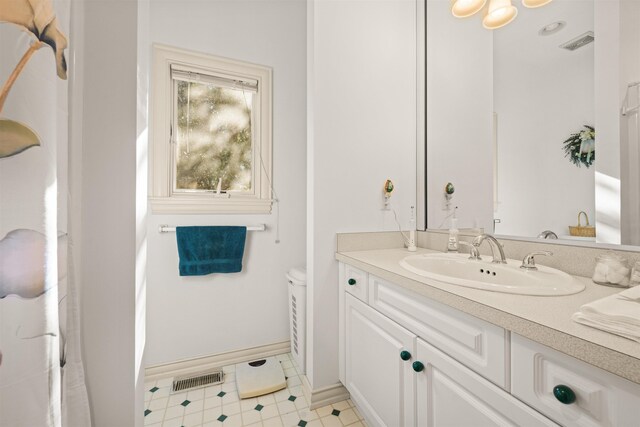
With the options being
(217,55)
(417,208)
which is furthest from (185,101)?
(417,208)

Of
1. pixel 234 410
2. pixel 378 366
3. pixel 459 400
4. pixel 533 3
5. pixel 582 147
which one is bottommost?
pixel 234 410

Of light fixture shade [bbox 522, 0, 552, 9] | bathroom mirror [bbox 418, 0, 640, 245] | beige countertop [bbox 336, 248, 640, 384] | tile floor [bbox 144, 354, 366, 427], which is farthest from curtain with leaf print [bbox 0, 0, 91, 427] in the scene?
light fixture shade [bbox 522, 0, 552, 9]

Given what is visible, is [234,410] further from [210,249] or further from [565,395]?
[565,395]

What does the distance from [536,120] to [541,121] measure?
0.02 meters

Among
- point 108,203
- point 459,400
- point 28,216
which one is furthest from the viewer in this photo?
point 459,400

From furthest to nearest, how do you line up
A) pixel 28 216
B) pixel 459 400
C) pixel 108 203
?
pixel 459 400
pixel 108 203
pixel 28 216

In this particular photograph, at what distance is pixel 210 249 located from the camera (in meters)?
1.74

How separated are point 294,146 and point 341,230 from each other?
0.87 meters

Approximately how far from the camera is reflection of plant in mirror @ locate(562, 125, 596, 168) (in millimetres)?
917

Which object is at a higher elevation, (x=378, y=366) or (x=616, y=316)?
(x=616, y=316)

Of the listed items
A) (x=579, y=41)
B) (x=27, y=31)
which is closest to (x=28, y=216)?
(x=27, y=31)

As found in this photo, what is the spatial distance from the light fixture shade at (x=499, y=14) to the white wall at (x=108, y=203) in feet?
4.65

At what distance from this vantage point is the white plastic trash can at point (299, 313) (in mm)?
1650

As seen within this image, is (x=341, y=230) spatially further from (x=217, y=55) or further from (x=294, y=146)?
(x=217, y=55)
